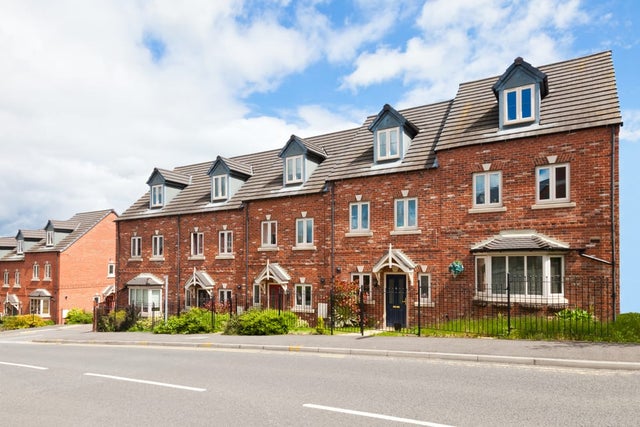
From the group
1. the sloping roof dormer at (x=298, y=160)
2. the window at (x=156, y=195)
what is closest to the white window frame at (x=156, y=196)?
the window at (x=156, y=195)

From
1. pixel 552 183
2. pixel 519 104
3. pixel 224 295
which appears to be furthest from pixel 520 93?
pixel 224 295

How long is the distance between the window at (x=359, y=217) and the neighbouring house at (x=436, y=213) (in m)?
0.05

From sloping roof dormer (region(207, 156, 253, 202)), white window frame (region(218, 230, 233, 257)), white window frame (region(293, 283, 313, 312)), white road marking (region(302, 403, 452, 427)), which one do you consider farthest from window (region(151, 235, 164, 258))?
white road marking (region(302, 403, 452, 427))

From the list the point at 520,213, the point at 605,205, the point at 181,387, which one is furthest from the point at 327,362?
the point at 605,205

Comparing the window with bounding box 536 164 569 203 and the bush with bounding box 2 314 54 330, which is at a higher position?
the window with bounding box 536 164 569 203

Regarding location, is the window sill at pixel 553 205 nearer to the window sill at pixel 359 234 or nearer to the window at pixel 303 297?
the window sill at pixel 359 234

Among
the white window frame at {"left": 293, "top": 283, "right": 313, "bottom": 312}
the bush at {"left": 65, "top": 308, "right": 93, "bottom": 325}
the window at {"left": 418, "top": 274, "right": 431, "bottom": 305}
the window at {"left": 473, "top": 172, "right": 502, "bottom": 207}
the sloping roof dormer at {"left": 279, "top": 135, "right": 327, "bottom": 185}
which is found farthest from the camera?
the bush at {"left": 65, "top": 308, "right": 93, "bottom": 325}

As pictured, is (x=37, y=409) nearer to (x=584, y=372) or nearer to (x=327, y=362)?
(x=327, y=362)

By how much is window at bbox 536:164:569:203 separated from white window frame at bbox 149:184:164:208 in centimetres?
2335

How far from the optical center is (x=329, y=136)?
87.7 ft

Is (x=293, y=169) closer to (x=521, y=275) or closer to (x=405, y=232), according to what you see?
(x=405, y=232)

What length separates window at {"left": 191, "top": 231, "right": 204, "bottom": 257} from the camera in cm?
2747

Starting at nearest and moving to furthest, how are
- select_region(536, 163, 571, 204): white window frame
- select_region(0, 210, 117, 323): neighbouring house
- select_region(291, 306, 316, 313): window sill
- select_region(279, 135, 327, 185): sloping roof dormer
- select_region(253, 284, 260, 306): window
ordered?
1. select_region(536, 163, 571, 204): white window frame
2. select_region(291, 306, 316, 313): window sill
3. select_region(279, 135, 327, 185): sloping roof dormer
4. select_region(253, 284, 260, 306): window
5. select_region(0, 210, 117, 323): neighbouring house

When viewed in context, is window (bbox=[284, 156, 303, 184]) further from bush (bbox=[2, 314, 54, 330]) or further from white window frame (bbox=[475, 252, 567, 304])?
bush (bbox=[2, 314, 54, 330])
